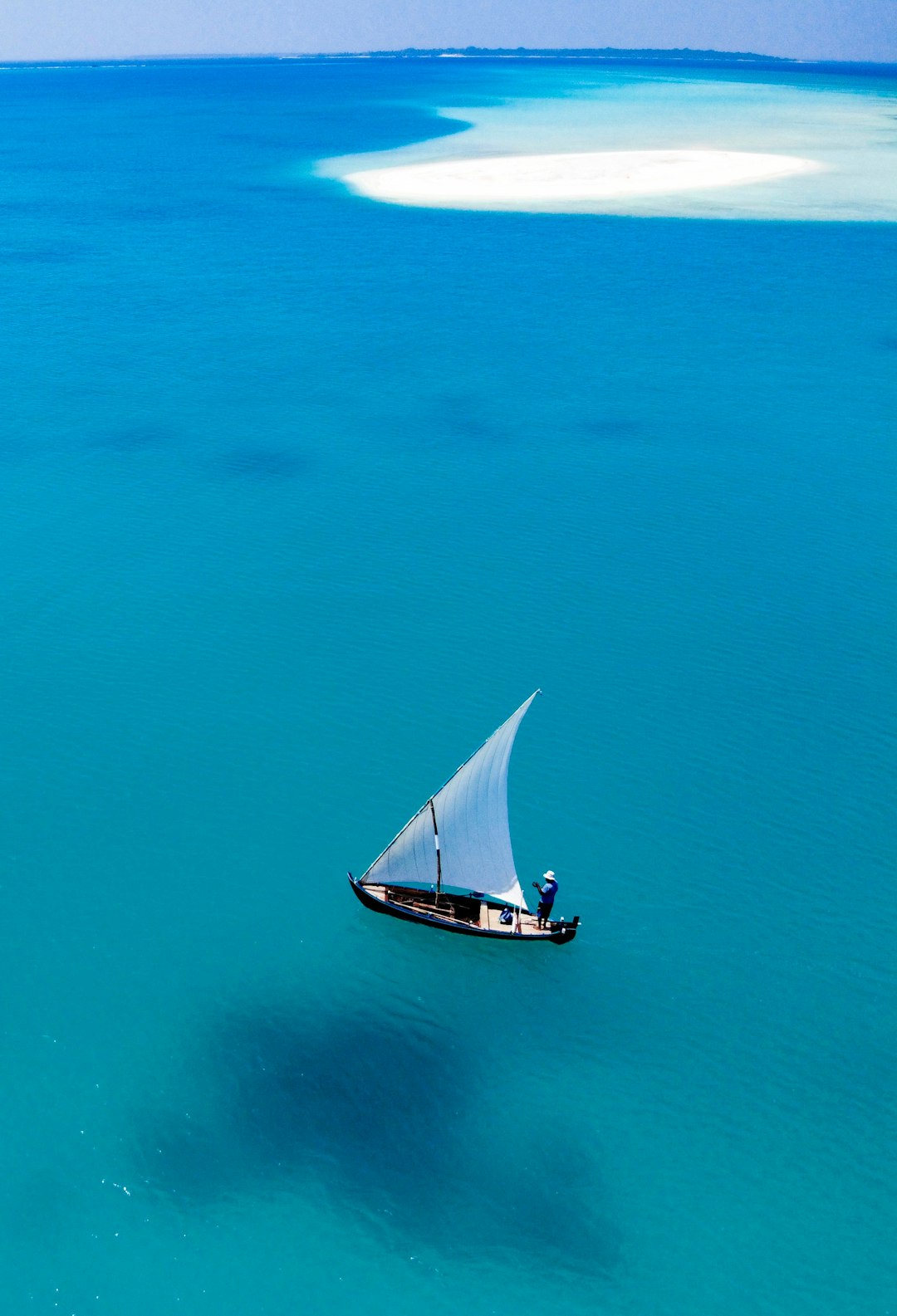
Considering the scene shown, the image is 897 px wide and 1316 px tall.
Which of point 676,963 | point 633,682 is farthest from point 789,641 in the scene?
point 676,963

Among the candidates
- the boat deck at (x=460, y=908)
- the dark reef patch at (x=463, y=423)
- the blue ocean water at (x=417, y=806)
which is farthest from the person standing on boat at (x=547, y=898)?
the dark reef patch at (x=463, y=423)

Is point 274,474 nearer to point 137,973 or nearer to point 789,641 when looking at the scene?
point 789,641

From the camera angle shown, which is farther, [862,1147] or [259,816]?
[259,816]

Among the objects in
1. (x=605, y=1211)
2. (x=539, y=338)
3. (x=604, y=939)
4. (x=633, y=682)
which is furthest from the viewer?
(x=539, y=338)

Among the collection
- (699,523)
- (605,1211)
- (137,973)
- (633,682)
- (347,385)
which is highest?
(347,385)

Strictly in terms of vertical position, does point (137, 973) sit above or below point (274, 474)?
below

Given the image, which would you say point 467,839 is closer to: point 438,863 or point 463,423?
point 438,863
